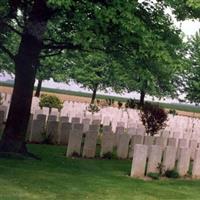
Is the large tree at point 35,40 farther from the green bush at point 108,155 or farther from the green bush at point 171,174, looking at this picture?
the green bush at point 171,174

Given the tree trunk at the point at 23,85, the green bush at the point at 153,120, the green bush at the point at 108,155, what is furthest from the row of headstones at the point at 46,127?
the tree trunk at the point at 23,85

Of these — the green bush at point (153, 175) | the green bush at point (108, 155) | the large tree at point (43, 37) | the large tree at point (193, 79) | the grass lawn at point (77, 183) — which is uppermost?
the large tree at point (193, 79)

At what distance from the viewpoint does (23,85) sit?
40.6 feet

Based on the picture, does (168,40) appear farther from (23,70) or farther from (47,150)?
(47,150)

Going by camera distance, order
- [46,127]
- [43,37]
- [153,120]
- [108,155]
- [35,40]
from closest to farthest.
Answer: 1. [35,40]
2. [43,37]
3. [108,155]
4. [46,127]
5. [153,120]

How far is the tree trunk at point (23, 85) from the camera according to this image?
12.2 m

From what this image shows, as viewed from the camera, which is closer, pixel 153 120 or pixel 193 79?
pixel 153 120

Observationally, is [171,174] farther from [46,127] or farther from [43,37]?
[46,127]

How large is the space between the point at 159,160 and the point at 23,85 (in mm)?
3369

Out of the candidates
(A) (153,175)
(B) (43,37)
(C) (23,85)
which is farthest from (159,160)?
(B) (43,37)

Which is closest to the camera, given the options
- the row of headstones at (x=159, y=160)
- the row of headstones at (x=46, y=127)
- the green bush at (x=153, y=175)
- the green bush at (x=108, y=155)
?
the row of headstones at (x=159, y=160)

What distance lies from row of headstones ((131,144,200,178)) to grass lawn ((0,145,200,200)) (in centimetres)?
38

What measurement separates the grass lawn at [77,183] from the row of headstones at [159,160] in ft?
1.23

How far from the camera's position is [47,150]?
14.3 metres
